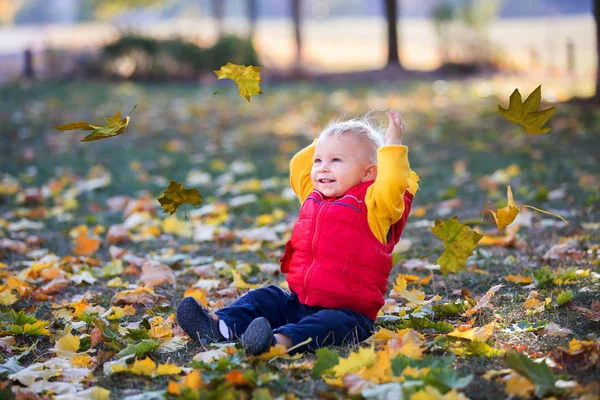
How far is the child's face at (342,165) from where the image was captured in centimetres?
302

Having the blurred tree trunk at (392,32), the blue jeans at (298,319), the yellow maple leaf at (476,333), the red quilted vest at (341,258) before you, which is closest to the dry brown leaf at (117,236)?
the blue jeans at (298,319)

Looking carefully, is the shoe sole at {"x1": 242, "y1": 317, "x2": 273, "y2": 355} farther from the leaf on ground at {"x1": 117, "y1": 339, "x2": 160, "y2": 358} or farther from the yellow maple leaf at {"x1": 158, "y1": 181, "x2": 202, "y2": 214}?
the yellow maple leaf at {"x1": 158, "y1": 181, "x2": 202, "y2": 214}

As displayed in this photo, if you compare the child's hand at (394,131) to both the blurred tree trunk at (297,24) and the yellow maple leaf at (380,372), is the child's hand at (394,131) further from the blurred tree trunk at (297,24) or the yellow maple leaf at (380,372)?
the blurred tree trunk at (297,24)

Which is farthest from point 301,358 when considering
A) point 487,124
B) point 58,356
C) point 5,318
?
point 487,124

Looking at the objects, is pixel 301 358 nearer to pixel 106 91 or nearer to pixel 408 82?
pixel 106 91

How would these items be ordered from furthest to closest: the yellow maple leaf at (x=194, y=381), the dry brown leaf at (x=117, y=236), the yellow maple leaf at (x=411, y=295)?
the dry brown leaf at (x=117, y=236) → the yellow maple leaf at (x=411, y=295) → the yellow maple leaf at (x=194, y=381)

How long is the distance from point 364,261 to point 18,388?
4.31 feet

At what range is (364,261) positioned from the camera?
9.51 feet

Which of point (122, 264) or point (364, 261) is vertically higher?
point (364, 261)

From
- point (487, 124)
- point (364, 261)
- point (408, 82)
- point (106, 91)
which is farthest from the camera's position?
point (408, 82)

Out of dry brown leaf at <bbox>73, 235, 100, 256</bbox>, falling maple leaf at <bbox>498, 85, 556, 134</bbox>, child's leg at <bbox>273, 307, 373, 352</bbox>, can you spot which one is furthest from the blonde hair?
dry brown leaf at <bbox>73, 235, 100, 256</bbox>

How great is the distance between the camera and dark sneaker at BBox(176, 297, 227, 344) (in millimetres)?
2873

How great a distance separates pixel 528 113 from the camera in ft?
9.44

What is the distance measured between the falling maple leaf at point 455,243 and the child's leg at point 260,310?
635mm
